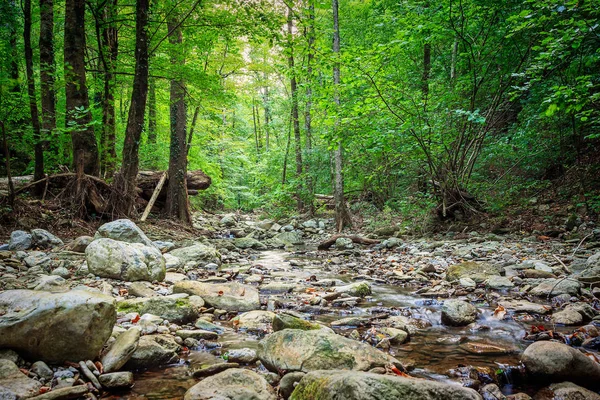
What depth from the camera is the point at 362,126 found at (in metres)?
8.49

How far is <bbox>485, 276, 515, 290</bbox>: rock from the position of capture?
4.65m

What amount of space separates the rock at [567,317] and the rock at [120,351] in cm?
379

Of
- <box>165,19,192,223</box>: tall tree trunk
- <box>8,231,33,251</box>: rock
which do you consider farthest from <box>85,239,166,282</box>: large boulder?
<box>165,19,192,223</box>: tall tree trunk

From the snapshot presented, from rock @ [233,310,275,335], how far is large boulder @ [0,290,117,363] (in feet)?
4.49

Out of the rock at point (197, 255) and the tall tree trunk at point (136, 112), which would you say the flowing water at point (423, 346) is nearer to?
the rock at point (197, 255)

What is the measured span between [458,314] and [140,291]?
3.56 meters

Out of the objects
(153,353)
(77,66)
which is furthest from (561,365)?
(77,66)

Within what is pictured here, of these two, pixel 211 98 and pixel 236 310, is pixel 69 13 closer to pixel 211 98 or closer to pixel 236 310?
pixel 211 98

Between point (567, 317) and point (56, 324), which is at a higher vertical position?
point (56, 324)

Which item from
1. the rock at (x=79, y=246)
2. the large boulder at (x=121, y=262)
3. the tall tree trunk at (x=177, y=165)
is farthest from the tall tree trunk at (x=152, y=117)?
the large boulder at (x=121, y=262)

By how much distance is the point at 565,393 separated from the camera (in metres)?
2.13

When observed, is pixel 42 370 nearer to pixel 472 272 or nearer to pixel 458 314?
pixel 458 314

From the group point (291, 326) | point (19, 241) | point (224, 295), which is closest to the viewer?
point (291, 326)

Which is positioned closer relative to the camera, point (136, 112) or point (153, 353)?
point (153, 353)
